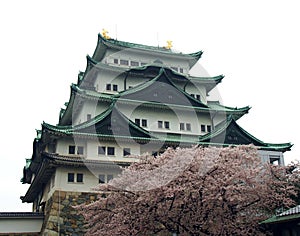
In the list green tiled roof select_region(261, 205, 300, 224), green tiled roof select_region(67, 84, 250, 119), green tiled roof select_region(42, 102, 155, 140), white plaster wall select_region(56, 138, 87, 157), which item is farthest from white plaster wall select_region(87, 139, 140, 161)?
green tiled roof select_region(261, 205, 300, 224)

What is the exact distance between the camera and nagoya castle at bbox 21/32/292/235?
28484mm

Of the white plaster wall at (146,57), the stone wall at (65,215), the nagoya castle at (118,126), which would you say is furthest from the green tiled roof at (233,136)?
the white plaster wall at (146,57)

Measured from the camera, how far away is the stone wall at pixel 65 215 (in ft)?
88.4

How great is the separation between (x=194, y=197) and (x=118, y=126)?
41.3ft

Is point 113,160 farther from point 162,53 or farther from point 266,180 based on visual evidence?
point 162,53

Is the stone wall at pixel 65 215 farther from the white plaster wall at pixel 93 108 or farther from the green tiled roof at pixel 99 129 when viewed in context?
the white plaster wall at pixel 93 108

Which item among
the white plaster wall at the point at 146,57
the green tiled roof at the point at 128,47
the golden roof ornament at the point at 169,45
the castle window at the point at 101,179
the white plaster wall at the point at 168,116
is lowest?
the castle window at the point at 101,179

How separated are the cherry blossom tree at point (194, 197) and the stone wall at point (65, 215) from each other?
587cm

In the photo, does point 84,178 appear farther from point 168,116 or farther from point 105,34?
point 105,34

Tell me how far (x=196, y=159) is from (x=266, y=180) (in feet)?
14.7

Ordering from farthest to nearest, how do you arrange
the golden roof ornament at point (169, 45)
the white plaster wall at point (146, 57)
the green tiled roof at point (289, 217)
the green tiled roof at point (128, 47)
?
the golden roof ornament at point (169, 45), the white plaster wall at point (146, 57), the green tiled roof at point (128, 47), the green tiled roof at point (289, 217)

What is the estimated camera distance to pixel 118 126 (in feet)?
101

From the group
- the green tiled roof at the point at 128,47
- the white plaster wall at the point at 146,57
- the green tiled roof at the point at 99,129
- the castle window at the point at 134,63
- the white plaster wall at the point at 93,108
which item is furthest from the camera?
the castle window at the point at 134,63

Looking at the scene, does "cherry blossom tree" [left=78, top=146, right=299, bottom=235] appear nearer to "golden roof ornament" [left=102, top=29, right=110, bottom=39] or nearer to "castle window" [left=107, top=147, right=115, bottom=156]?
"castle window" [left=107, top=147, right=115, bottom=156]
